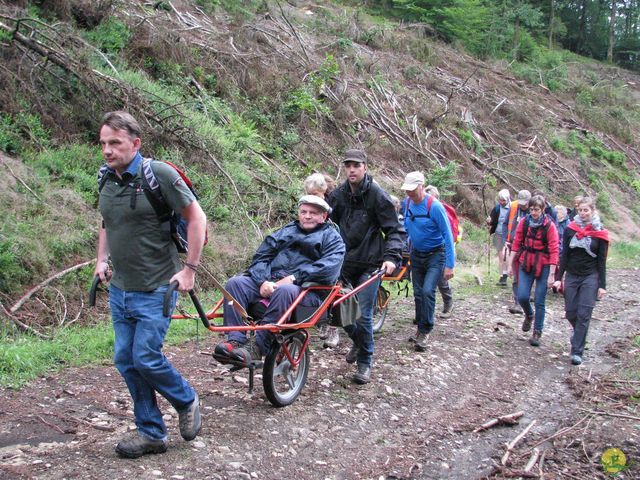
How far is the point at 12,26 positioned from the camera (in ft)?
33.7

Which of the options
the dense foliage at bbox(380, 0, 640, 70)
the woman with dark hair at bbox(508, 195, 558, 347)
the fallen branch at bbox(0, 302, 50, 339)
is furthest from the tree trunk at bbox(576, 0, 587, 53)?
the fallen branch at bbox(0, 302, 50, 339)

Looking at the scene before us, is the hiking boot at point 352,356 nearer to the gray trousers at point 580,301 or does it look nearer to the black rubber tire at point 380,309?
the black rubber tire at point 380,309

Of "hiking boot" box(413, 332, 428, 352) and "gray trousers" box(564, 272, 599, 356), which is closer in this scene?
"hiking boot" box(413, 332, 428, 352)

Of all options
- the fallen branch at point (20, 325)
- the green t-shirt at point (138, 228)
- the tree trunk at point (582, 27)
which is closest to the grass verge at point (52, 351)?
the fallen branch at point (20, 325)

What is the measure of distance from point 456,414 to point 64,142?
748 cm

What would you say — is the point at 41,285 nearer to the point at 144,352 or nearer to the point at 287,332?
the point at 287,332

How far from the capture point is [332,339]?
7.96 meters

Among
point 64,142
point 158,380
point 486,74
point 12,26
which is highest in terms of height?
point 486,74

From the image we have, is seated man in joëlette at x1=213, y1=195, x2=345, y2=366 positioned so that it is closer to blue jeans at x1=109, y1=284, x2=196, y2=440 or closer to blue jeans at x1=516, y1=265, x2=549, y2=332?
blue jeans at x1=109, y1=284, x2=196, y2=440

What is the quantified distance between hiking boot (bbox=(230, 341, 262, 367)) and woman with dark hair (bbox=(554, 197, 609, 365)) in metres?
4.81

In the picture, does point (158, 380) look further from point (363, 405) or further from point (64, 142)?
point (64, 142)

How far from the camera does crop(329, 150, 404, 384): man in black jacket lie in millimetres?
6523

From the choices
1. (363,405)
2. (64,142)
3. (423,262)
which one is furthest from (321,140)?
(363,405)

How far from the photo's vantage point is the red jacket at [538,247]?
8.77m
